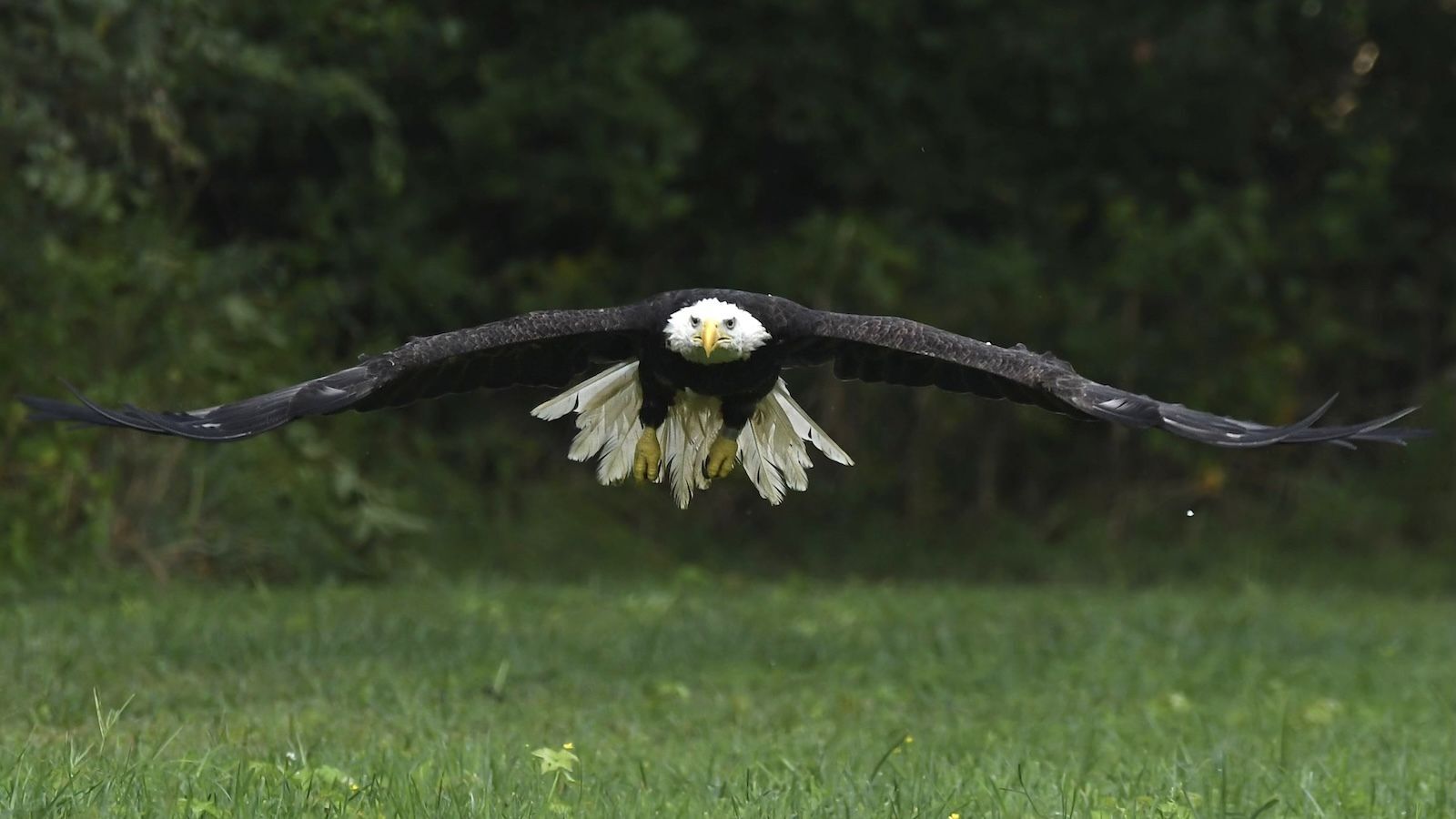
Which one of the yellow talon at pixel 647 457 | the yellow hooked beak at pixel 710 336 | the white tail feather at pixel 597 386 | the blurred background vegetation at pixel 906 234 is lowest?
the yellow talon at pixel 647 457

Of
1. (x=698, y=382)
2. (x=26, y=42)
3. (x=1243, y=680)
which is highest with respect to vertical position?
(x=26, y=42)

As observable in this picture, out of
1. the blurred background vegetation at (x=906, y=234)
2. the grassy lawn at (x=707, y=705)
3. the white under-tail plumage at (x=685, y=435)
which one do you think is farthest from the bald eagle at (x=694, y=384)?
the blurred background vegetation at (x=906, y=234)

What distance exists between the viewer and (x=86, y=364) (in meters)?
10.6

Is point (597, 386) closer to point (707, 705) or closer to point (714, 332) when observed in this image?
point (714, 332)

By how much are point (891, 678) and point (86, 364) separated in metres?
5.23

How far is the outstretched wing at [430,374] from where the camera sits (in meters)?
5.14

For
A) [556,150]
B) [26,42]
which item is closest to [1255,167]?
[556,150]

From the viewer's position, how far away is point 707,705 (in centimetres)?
669

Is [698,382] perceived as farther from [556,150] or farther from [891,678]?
[556,150]

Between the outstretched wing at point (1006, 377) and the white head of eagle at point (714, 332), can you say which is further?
the white head of eagle at point (714, 332)

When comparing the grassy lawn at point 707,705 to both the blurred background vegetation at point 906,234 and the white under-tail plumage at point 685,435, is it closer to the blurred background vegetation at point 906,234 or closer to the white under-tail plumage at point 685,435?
the white under-tail plumage at point 685,435

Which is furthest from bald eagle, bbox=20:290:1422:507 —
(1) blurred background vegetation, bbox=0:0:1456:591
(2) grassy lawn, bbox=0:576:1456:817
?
(1) blurred background vegetation, bbox=0:0:1456:591

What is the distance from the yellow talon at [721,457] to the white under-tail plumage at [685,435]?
1.1 inches

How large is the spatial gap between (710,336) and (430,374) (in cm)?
88
